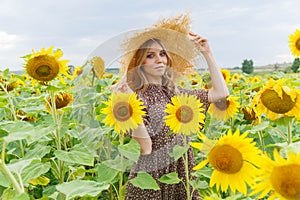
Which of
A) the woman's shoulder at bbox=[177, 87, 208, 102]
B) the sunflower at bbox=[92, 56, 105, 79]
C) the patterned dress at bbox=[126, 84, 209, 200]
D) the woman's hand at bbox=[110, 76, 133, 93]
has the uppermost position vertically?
the sunflower at bbox=[92, 56, 105, 79]

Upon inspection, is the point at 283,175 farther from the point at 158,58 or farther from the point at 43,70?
the point at 43,70

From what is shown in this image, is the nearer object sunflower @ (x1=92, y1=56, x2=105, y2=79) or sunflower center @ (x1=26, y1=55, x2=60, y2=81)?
sunflower @ (x1=92, y1=56, x2=105, y2=79)

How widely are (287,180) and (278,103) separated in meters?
0.64

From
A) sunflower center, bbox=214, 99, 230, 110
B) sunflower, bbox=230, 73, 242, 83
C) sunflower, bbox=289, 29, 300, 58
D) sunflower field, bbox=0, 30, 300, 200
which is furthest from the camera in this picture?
sunflower, bbox=230, 73, 242, 83

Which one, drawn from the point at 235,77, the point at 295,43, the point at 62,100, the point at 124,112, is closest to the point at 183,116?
the point at 124,112

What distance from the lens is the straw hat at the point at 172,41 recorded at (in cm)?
143

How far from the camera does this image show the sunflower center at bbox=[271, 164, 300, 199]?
2.23 ft

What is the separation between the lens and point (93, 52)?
1382 mm

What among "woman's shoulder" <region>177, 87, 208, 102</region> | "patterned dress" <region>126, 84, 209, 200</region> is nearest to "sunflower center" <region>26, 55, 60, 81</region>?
"patterned dress" <region>126, 84, 209, 200</region>

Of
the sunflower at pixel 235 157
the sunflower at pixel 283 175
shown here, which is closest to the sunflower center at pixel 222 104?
the sunflower at pixel 235 157

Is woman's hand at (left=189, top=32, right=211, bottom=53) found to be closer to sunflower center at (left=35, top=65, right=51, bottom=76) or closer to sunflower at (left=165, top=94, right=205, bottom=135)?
sunflower at (left=165, top=94, right=205, bottom=135)

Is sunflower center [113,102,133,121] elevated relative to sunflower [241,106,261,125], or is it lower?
elevated

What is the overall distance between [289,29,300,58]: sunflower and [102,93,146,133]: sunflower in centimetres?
240

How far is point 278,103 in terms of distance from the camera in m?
1.30
